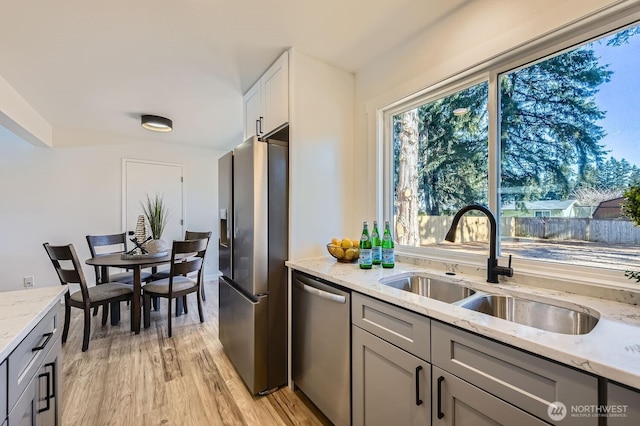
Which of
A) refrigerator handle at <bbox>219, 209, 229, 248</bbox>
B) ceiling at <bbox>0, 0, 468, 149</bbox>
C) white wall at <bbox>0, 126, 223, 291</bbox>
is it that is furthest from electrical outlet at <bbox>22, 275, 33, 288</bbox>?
refrigerator handle at <bbox>219, 209, 229, 248</bbox>

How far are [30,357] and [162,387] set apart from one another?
1.18 meters

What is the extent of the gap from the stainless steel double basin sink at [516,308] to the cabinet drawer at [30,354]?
1377 millimetres

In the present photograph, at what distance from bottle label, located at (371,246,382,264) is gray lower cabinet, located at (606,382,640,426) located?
3.93 ft

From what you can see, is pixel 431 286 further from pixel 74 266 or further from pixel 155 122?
pixel 155 122

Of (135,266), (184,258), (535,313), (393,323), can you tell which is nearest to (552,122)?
(535,313)

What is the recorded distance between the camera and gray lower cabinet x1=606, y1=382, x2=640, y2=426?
23.3 inches

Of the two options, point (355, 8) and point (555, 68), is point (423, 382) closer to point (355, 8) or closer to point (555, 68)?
point (555, 68)

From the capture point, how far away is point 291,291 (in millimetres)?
1871

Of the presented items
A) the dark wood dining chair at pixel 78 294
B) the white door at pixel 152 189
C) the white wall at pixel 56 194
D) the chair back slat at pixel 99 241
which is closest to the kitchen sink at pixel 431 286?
the dark wood dining chair at pixel 78 294

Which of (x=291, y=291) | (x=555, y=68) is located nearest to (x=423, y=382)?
(x=291, y=291)

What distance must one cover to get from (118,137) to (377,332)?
181 inches

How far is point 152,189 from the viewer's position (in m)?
4.23

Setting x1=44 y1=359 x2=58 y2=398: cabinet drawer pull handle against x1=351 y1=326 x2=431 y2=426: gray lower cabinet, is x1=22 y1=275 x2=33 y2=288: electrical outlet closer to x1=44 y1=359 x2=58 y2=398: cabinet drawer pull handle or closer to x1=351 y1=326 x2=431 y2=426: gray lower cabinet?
x1=44 y1=359 x2=58 y2=398: cabinet drawer pull handle

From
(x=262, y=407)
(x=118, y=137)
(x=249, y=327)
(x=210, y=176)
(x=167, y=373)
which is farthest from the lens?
(x=210, y=176)
